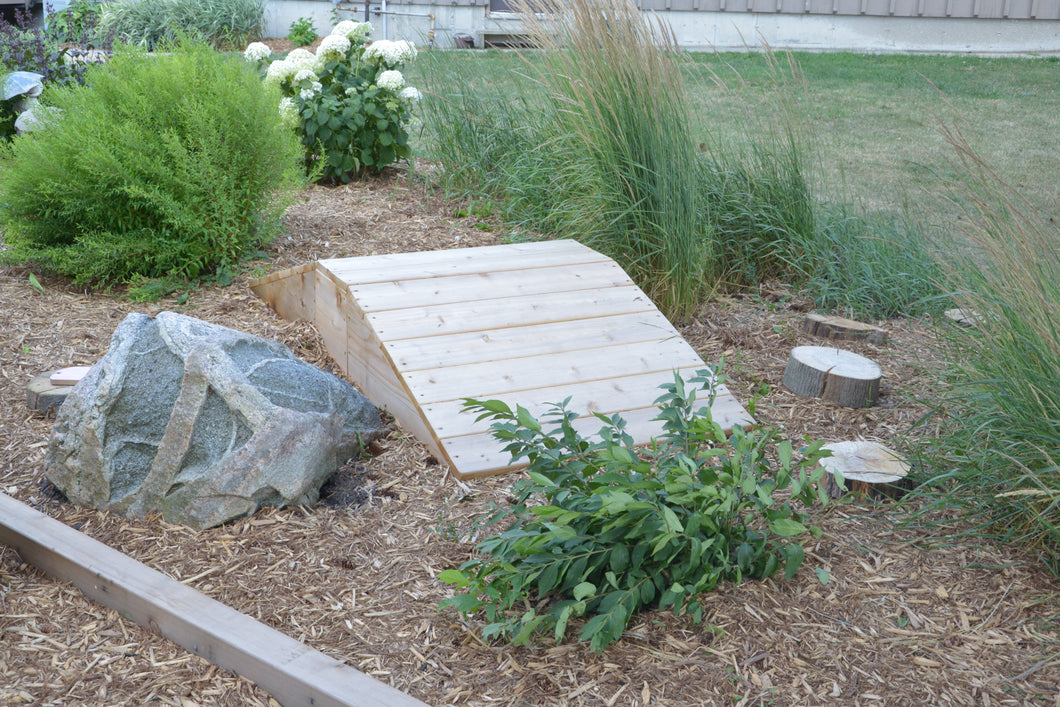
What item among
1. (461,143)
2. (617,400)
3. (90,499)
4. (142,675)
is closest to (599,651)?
(142,675)

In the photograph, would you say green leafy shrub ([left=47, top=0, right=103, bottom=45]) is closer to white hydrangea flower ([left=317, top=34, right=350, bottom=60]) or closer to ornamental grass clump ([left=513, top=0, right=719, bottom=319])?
white hydrangea flower ([left=317, top=34, right=350, bottom=60])

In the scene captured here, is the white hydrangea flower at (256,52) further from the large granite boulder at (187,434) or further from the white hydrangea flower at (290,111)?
the large granite boulder at (187,434)

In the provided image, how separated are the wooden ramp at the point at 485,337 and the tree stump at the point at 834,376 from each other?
1.21 feet

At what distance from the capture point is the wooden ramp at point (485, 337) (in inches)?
125

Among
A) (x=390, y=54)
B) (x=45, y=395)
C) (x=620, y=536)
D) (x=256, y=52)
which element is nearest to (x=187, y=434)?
(x=45, y=395)

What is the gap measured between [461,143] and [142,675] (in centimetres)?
421

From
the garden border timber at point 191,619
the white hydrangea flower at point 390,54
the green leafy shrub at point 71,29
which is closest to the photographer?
the garden border timber at point 191,619

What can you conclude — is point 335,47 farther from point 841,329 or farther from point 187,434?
point 187,434

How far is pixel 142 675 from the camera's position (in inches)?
85.4

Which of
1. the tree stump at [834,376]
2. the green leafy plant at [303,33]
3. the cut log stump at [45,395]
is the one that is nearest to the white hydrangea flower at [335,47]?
the cut log stump at [45,395]

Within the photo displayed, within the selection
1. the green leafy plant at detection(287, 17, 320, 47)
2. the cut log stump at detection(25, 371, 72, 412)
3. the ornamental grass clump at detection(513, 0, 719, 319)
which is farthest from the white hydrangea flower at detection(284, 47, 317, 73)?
the green leafy plant at detection(287, 17, 320, 47)

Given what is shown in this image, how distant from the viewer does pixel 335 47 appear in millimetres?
5914

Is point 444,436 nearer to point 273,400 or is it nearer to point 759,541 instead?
point 273,400

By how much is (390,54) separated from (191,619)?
14.8 ft
